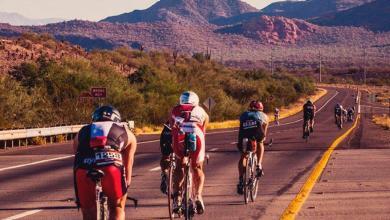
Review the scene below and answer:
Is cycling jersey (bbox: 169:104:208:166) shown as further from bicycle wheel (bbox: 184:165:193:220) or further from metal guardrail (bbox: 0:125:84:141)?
metal guardrail (bbox: 0:125:84:141)

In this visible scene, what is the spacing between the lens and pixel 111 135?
7.64 metres

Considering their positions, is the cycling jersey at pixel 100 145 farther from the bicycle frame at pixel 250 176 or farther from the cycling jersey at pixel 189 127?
the bicycle frame at pixel 250 176

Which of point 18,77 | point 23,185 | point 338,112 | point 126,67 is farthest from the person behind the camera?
point 126,67

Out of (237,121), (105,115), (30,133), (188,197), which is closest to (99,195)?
(105,115)

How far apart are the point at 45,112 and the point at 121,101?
1008cm

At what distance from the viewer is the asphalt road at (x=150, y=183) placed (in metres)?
12.4

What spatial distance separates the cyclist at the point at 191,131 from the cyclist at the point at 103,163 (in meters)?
2.94

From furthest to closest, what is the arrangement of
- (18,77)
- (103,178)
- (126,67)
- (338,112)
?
(126,67)
(18,77)
(338,112)
(103,178)

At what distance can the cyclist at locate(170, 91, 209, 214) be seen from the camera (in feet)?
35.1

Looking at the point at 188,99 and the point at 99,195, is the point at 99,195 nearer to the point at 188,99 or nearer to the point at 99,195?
the point at 99,195

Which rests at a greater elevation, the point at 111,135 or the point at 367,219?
the point at 111,135

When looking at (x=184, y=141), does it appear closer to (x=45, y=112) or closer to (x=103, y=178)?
(x=103, y=178)

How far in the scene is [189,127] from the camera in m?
10.6

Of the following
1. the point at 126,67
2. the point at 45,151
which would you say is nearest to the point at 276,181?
the point at 45,151
